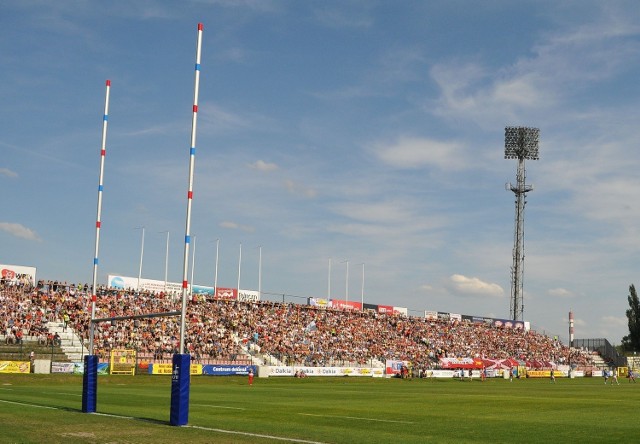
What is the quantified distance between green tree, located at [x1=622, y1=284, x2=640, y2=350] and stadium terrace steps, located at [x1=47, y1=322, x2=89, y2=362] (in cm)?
11121

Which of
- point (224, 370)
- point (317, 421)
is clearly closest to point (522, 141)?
point (224, 370)

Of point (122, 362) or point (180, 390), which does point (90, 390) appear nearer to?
point (180, 390)

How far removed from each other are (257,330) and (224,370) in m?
15.6

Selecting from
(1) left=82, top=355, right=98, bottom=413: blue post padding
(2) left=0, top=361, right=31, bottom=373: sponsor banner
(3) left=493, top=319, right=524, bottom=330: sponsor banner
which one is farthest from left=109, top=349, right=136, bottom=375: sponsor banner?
(3) left=493, top=319, right=524, bottom=330: sponsor banner

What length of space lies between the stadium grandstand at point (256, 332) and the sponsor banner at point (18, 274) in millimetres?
2709

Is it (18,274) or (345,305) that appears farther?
(345,305)

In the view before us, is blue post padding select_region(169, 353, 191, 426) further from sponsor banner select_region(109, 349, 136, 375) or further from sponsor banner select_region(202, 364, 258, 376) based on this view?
sponsor banner select_region(202, 364, 258, 376)

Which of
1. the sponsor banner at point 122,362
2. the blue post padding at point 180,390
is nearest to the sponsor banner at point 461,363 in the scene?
the sponsor banner at point 122,362

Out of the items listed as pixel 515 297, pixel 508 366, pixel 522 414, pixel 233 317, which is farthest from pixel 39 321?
pixel 515 297

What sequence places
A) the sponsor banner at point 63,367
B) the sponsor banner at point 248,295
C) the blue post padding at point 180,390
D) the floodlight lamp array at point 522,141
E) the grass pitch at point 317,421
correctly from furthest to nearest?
1. the floodlight lamp array at point 522,141
2. the sponsor banner at point 248,295
3. the sponsor banner at point 63,367
4. the blue post padding at point 180,390
5. the grass pitch at point 317,421

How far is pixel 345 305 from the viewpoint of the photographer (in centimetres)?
10469

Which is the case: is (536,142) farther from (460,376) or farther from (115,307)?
(115,307)

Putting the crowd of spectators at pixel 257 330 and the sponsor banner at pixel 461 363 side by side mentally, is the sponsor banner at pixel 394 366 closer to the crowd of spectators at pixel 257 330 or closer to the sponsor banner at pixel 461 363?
the crowd of spectators at pixel 257 330

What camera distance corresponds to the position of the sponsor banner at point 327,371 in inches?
2739
